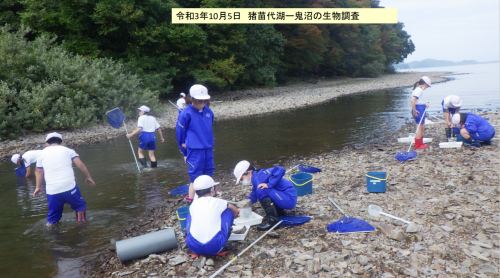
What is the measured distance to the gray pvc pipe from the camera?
5.25 metres

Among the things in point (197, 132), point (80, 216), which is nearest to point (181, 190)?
point (80, 216)

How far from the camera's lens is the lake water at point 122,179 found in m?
6.12

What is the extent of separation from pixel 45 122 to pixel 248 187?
1306 centimetres

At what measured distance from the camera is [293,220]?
5930 millimetres

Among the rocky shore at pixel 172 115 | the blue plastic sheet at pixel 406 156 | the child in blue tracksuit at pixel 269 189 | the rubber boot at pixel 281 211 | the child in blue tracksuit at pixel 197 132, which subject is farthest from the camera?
the rocky shore at pixel 172 115

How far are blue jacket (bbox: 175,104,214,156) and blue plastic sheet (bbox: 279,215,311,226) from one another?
6.23ft

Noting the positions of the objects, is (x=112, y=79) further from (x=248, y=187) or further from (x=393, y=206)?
(x=393, y=206)

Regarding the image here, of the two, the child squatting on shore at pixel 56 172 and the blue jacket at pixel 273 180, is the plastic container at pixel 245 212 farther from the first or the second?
the child squatting on shore at pixel 56 172

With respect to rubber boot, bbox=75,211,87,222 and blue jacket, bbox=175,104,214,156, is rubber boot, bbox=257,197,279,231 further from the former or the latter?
rubber boot, bbox=75,211,87,222

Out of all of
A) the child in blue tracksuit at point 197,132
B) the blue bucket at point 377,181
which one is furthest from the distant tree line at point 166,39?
the blue bucket at point 377,181

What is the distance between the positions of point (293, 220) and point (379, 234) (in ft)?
4.55

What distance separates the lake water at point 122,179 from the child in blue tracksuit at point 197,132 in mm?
2093

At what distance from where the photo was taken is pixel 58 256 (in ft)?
19.5

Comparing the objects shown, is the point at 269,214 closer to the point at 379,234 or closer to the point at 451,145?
the point at 379,234
